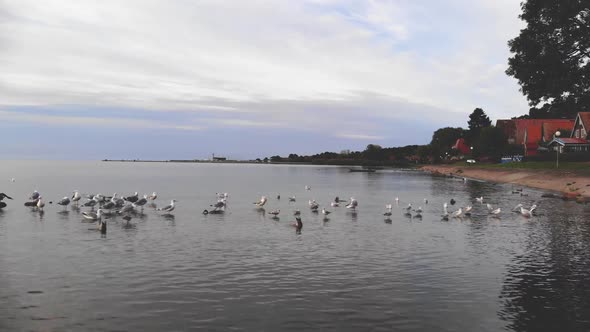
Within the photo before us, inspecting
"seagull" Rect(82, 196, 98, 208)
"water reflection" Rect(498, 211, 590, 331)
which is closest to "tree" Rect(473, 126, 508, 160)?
"seagull" Rect(82, 196, 98, 208)

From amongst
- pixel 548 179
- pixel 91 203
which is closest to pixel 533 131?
pixel 548 179

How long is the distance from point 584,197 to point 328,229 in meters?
32.1

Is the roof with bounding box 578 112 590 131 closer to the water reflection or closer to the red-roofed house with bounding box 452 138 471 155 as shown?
the red-roofed house with bounding box 452 138 471 155

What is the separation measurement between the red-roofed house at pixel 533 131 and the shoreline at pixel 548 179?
107 ft

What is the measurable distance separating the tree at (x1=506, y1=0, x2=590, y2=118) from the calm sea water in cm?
3189

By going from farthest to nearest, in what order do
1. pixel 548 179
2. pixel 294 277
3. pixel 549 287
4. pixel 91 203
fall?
pixel 548 179
pixel 91 203
pixel 294 277
pixel 549 287

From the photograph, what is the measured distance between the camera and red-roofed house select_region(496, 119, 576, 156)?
135 metres

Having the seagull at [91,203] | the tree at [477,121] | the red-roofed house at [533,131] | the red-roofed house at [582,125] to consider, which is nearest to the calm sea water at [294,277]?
the seagull at [91,203]

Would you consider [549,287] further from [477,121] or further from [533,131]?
[477,121]

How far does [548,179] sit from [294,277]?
63534 millimetres

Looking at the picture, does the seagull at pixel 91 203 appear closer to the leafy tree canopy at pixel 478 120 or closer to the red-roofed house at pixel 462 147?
the leafy tree canopy at pixel 478 120

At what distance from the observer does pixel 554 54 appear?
194 ft

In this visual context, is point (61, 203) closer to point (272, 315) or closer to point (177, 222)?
point (177, 222)

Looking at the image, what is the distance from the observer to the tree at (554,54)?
5828 cm
